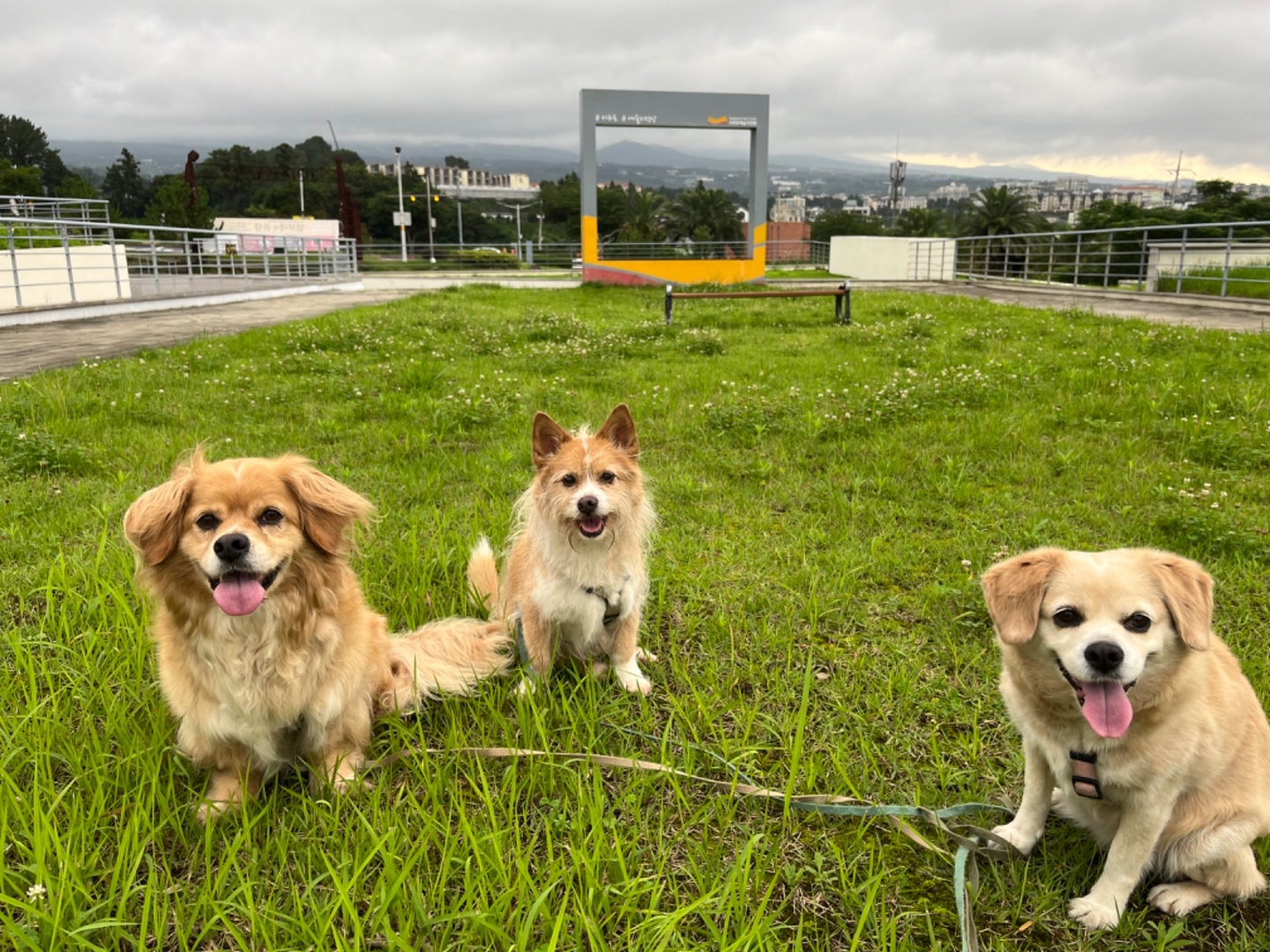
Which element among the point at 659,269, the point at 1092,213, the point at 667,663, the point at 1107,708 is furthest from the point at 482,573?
the point at 1092,213

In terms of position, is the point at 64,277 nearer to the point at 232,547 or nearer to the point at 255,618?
the point at 255,618

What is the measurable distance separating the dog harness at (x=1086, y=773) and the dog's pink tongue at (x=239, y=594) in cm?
250

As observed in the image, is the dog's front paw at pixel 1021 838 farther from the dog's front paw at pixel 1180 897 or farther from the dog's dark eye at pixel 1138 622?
the dog's dark eye at pixel 1138 622

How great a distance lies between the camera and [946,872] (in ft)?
7.57

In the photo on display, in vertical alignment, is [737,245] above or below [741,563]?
above

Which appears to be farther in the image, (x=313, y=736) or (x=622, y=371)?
(x=622, y=371)

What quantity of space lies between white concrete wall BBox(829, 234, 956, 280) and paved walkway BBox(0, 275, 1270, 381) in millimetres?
13125

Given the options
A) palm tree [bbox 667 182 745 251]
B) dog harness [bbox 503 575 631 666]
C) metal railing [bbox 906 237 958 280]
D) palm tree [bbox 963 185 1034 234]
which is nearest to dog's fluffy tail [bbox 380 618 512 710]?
dog harness [bbox 503 575 631 666]

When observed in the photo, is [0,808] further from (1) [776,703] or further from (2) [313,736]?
(1) [776,703]

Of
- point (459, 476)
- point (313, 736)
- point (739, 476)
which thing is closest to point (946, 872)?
point (313, 736)

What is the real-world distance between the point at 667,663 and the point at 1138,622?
1983 millimetres

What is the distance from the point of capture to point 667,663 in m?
3.53

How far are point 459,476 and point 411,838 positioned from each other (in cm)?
360

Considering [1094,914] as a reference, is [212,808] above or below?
above
